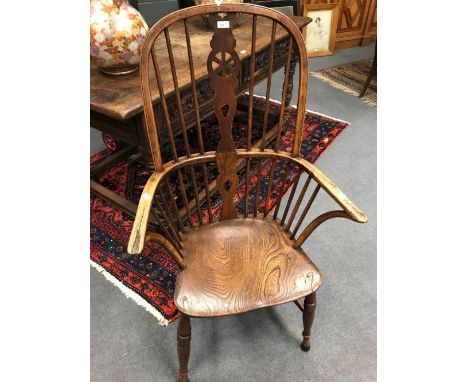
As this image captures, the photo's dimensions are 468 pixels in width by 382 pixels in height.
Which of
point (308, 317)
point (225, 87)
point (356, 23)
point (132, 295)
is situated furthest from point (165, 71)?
point (356, 23)

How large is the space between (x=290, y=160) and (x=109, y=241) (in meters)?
1.06

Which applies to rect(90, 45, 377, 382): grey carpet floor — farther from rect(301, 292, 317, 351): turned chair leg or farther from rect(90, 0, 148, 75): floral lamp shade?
rect(90, 0, 148, 75): floral lamp shade

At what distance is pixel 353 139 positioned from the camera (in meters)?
2.49

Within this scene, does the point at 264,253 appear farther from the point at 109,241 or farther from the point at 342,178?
the point at 342,178

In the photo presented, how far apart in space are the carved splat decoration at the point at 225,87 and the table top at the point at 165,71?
0.29 metres

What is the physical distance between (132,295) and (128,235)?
1.15 feet

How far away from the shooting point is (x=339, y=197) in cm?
96

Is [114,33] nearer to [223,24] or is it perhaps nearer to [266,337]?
[223,24]

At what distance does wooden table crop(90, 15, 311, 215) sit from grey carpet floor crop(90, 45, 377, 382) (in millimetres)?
602

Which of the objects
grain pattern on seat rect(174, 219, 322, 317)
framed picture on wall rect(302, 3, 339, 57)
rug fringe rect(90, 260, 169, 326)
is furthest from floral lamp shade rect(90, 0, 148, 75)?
framed picture on wall rect(302, 3, 339, 57)

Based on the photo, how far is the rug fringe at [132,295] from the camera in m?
1.42

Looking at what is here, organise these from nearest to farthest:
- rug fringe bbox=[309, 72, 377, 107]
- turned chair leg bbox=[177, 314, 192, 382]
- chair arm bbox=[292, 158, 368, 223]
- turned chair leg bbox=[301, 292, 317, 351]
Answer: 1. chair arm bbox=[292, 158, 368, 223]
2. turned chair leg bbox=[177, 314, 192, 382]
3. turned chair leg bbox=[301, 292, 317, 351]
4. rug fringe bbox=[309, 72, 377, 107]

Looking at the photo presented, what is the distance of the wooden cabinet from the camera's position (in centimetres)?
374

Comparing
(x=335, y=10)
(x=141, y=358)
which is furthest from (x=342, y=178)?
(x=335, y=10)
